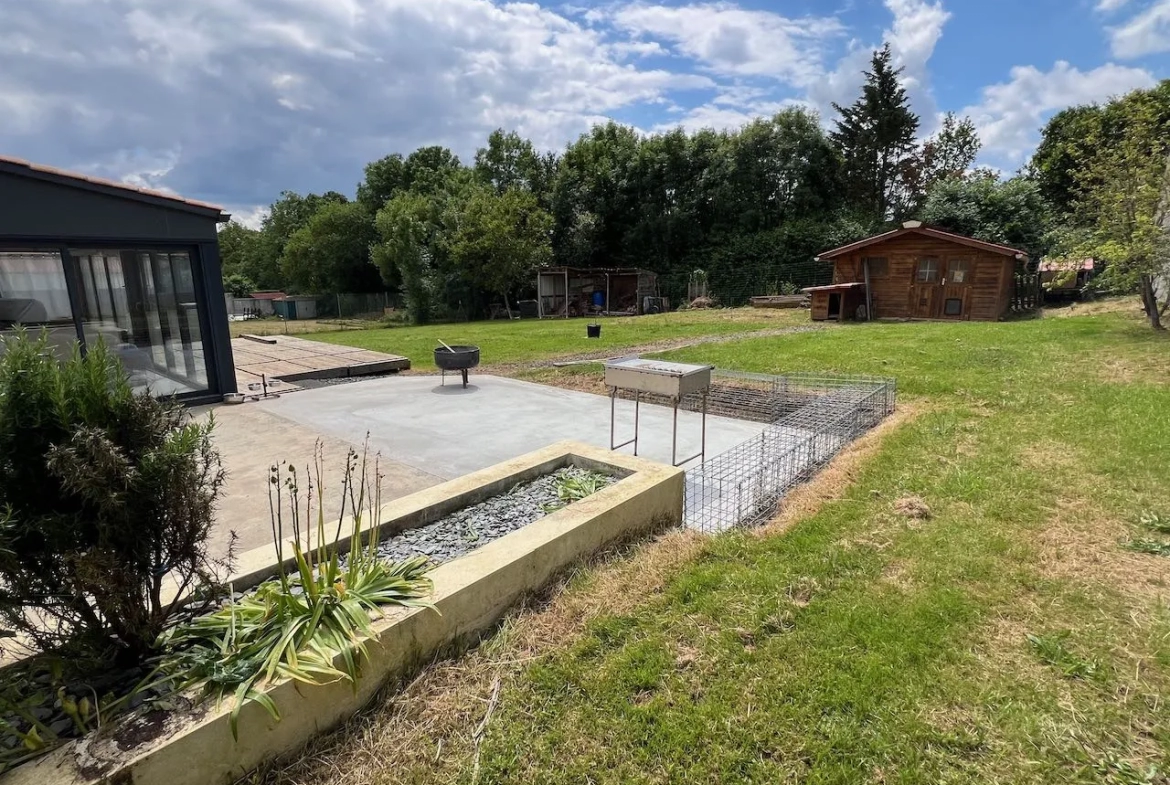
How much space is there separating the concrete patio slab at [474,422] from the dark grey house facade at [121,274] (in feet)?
3.75

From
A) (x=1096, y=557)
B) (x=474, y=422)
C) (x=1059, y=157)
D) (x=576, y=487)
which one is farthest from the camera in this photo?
(x=1059, y=157)

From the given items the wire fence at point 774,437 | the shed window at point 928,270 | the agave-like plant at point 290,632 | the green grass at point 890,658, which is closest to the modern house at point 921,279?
the shed window at point 928,270

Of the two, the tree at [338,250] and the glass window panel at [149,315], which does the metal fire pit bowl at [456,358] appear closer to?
the glass window panel at [149,315]

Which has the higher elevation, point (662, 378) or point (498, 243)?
point (498, 243)

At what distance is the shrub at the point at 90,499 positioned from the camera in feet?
5.17

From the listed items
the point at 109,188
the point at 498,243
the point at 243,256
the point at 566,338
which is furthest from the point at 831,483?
the point at 243,256

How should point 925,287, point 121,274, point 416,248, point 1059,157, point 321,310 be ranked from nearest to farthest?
point 121,274
point 925,287
point 1059,157
point 416,248
point 321,310

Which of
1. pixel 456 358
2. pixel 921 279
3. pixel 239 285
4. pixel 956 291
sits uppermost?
pixel 239 285

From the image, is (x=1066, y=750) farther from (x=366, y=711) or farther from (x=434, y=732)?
(x=366, y=711)

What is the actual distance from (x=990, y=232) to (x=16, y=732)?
90.4 ft

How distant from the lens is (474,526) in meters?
3.07

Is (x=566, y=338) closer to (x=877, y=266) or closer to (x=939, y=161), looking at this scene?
(x=877, y=266)

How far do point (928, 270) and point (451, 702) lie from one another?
65.5 ft

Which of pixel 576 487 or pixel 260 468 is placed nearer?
pixel 576 487
